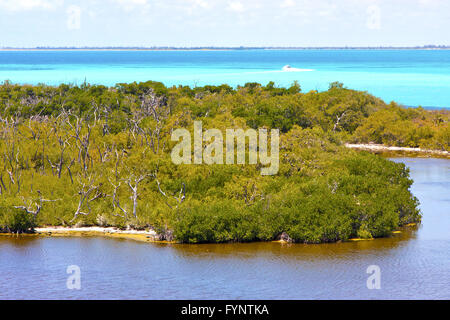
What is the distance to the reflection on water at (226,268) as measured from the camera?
894 inches

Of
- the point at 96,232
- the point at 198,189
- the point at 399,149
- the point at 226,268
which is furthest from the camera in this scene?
the point at 399,149

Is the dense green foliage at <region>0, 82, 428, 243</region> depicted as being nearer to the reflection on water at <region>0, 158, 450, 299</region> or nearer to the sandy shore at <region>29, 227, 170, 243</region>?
the sandy shore at <region>29, 227, 170, 243</region>

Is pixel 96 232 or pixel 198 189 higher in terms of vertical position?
pixel 198 189

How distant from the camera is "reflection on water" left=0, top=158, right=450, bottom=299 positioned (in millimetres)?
22703

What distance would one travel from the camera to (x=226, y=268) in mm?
24953

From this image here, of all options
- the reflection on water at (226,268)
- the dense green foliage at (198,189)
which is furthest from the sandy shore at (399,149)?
the reflection on water at (226,268)

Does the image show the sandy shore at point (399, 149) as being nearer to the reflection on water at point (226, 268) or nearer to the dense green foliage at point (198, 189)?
the dense green foliage at point (198, 189)

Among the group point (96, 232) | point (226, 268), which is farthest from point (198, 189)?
point (226, 268)

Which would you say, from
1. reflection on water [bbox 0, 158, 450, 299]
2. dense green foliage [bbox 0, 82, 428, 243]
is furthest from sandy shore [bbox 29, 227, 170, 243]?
reflection on water [bbox 0, 158, 450, 299]

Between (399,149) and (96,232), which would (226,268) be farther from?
(399,149)

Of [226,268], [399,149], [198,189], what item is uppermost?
[399,149]

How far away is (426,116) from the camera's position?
6994 cm

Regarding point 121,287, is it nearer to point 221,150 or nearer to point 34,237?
point 34,237
